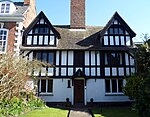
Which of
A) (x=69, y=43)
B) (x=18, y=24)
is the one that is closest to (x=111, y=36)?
(x=69, y=43)

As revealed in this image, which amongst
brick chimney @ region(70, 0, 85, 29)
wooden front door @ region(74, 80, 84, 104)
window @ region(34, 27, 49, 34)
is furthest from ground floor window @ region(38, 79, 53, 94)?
brick chimney @ region(70, 0, 85, 29)

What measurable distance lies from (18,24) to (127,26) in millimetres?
10675

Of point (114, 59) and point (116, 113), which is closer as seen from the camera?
point (116, 113)

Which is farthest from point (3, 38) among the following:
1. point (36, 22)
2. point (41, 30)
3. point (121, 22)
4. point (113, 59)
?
point (121, 22)

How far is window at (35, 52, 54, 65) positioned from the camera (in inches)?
801

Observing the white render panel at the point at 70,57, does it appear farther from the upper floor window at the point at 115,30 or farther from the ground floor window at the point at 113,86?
the upper floor window at the point at 115,30

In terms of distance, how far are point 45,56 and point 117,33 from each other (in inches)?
295

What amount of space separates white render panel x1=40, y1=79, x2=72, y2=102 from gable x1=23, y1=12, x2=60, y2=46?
380 cm

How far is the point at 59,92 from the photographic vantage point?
65.4 feet

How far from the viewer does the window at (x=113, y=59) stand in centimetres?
2039

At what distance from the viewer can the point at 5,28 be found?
Answer: 20141 mm

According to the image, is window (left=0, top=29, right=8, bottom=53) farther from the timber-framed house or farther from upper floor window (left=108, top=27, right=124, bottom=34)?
upper floor window (left=108, top=27, right=124, bottom=34)

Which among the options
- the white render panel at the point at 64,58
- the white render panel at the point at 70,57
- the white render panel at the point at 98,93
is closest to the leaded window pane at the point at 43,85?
the white render panel at the point at 64,58

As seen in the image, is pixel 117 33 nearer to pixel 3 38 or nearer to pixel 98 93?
pixel 98 93
